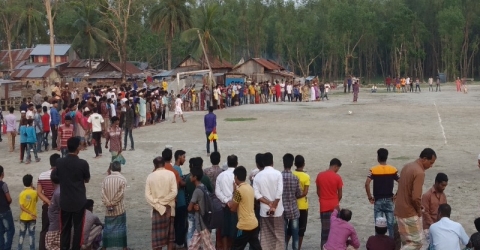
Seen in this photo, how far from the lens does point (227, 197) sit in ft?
28.0

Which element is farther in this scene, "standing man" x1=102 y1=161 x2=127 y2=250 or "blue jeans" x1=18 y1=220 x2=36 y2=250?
"blue jeans" x1=18 y1=220 x2=36 y2=250

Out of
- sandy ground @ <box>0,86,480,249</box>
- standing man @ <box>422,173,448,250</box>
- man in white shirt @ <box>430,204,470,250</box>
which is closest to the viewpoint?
man in white shirt @ <box>430,204,470,250</box>

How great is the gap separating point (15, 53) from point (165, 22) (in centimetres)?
2783

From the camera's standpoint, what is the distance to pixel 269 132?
75.9 ft

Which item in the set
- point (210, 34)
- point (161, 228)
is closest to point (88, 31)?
point (210, 34)

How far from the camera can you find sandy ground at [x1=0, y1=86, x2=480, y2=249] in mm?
11695

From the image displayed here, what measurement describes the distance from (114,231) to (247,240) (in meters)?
2.02

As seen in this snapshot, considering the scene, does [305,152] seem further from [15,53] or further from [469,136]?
[15,53]

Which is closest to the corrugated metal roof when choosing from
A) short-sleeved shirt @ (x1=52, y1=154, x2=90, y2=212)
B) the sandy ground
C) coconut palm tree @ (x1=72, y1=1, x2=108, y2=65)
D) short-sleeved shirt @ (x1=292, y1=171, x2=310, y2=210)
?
coconut palm tree @ (x1=72, y1=1, x2=108, y2=65)

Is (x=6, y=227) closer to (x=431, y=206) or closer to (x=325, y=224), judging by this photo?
(x=325, y=224)

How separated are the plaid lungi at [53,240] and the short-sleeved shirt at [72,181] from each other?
0.68 metres

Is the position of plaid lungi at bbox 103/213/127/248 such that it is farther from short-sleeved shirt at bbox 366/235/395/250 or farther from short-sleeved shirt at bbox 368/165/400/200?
short-sleeved shirt at bbox 366/235/395/250

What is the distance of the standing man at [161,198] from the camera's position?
862 cm

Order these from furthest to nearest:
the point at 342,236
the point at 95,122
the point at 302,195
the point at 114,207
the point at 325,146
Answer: the point at 325,146
the point at 95,122
the point at 114,207
the point at 302,195
the point at 342,236
